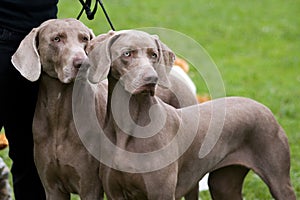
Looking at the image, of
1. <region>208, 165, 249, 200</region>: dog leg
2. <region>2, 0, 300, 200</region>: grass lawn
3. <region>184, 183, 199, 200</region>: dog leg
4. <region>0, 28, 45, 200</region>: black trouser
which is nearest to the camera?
<region>0, 28, 45, 200</region>: black trouser

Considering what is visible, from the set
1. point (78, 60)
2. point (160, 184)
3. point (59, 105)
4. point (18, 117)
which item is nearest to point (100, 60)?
point (78, 60)

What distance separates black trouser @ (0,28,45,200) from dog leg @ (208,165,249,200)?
1.17 meters

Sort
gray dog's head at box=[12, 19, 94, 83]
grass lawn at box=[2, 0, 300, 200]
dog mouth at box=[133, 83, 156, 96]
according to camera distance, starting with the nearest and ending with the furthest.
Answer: dog mouth at box=[133, 83, 156, 96]
gray dog's head at box=[12, 19, 94, 83]
grass lawn at box=[2, 0, 300, 200]

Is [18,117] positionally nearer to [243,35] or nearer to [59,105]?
[59,105]

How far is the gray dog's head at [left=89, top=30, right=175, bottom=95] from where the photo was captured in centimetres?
425

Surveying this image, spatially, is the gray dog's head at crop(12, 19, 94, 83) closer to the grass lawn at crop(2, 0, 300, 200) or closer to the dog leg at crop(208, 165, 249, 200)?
the dog leg at crop(208, 165, 249, 200)

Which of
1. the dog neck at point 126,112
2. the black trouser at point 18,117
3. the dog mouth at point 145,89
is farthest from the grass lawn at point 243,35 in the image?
the dog mouth at point 145,89

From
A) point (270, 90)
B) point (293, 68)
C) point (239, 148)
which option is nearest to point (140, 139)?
point (239, 148)

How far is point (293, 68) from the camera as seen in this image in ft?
38.1

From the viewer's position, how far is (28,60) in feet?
15.0

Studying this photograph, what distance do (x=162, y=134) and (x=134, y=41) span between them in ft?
1.96

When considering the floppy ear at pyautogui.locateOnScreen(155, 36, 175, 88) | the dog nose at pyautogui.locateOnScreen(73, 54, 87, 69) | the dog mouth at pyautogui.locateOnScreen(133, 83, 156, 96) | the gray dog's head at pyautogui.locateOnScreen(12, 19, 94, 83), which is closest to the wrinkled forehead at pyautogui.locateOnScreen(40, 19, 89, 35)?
the gray dog's head at pyautogui.locateOnScreen(12, 19, 94, 83)

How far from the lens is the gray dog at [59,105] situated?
4.55m

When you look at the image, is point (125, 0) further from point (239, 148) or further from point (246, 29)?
point (239, 148)
